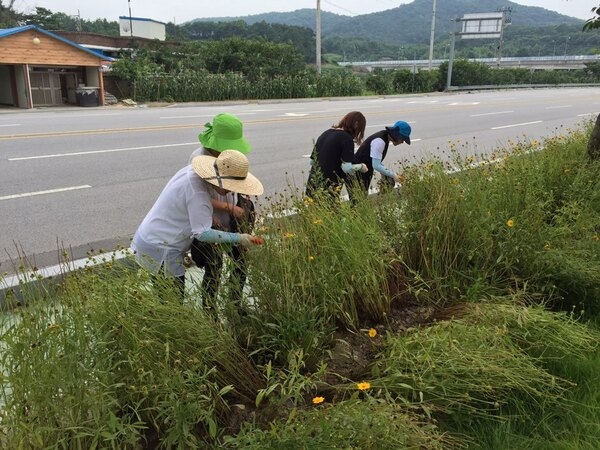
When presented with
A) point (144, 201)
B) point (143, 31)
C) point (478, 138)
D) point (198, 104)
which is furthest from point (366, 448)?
point (143, 31)

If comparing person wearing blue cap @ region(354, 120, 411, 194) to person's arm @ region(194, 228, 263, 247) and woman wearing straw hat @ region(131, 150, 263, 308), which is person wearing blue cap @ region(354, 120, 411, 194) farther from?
person's arm @ region(194, 228, 263, 247)

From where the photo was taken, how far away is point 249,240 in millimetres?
2760

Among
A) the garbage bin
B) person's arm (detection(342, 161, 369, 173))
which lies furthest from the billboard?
person's arm (detection(342, 161, 369, 173))

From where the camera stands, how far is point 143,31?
6166 cm

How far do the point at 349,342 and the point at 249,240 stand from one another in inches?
28.8

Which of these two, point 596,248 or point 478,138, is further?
point 478,138

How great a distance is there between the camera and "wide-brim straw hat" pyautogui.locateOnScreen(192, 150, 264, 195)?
2.85 metres

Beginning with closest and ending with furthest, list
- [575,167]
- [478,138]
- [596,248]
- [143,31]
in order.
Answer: [596,248], [575,167], [478,138], [143,31]

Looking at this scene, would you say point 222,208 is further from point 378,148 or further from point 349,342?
point 378,148

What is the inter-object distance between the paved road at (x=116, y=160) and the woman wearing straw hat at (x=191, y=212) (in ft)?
1.06

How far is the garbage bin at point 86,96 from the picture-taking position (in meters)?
26.0

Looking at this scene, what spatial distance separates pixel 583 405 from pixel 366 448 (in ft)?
4.05

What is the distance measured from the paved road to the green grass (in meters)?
0.79

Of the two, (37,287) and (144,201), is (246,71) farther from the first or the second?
(37,287)
